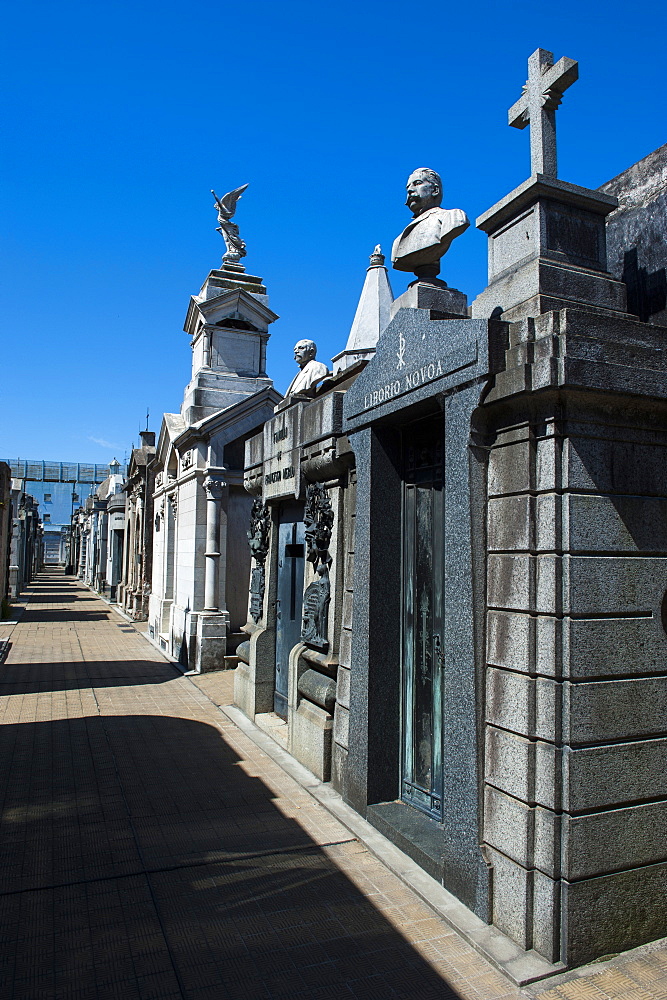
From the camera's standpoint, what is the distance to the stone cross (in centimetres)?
411

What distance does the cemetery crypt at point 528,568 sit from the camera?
3.39 metres

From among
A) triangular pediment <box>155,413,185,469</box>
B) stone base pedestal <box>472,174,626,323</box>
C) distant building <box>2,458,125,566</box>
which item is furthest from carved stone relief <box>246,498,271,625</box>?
distant building <box>2,458,125,566</box>

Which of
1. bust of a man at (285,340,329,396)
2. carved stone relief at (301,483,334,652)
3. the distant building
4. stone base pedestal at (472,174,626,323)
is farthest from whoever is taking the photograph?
the distant building

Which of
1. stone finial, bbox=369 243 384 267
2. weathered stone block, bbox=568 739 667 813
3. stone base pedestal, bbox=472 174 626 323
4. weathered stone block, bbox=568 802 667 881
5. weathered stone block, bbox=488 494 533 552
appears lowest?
weathered stone block, bbox=568 802 667 881

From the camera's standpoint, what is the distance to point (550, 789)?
131 inches

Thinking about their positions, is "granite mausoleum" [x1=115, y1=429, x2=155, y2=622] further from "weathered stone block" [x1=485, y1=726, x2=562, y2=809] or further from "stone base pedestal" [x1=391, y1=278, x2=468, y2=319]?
"weathered stone block" [x1=485, y1=726, x2=562, y2=809]

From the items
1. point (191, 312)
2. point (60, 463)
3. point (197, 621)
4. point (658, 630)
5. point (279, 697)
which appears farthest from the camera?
point (60, 463)

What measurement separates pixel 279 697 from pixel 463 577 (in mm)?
4752

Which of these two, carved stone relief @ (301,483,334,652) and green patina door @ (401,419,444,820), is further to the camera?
carved stone relief @ (301,483,334,652)

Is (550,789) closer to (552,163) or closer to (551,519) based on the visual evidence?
(551,519)

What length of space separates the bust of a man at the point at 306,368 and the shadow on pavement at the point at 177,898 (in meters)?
4.21

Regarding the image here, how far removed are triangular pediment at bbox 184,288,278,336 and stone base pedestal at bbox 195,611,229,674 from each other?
596 centimetres

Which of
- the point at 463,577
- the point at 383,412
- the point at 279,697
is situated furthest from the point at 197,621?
the point at 463,577

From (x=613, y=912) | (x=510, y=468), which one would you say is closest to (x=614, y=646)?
(x=510, y=468)
